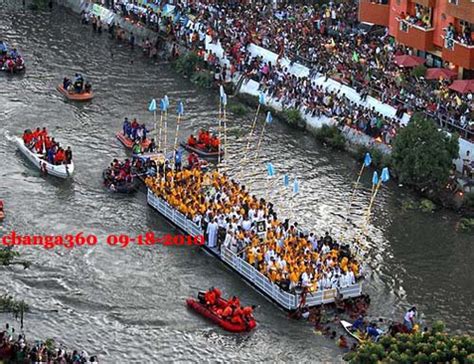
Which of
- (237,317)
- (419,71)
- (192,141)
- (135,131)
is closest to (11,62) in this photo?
(135,131)

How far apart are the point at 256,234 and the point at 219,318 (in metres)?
5.70

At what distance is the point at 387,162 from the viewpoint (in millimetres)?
62812

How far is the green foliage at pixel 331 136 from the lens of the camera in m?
66.8

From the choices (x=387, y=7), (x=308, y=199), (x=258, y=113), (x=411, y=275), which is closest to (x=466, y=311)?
(x=411, y=275)

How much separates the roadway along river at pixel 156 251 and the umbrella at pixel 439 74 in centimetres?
703

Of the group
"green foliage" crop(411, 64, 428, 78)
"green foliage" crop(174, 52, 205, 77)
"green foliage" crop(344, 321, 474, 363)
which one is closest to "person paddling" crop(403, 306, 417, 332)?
"green foliage" crop(344, 321, 474, 363)

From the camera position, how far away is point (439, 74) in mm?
68125

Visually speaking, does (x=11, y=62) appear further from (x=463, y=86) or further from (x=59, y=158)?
(x=463, y=86)

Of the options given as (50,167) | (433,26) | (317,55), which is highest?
(433,26)

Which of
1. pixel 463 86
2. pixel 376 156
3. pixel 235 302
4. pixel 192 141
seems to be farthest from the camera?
pixel 192 141

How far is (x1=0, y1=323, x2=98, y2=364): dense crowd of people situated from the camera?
44.5 meters

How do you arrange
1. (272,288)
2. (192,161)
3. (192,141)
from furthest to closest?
(192,141) < (192,161) < (272,288)

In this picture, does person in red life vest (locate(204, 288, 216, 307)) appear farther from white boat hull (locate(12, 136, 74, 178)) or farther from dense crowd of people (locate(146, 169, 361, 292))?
white boat hull (locate(12, 136, 74, 178))

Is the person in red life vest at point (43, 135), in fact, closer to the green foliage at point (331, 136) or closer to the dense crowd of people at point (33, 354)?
the green foliage at point (331, 136)
